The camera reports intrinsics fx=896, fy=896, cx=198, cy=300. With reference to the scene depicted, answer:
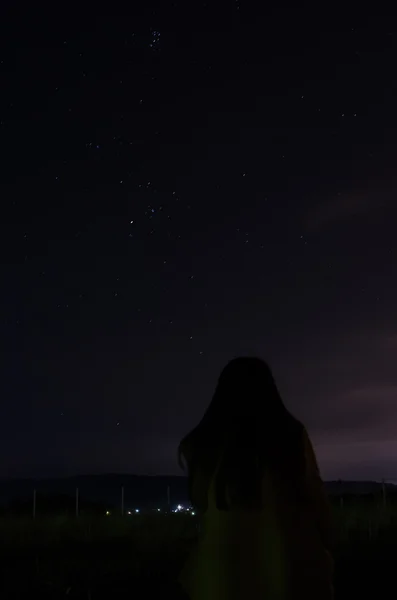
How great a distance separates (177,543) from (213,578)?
33.9 ft

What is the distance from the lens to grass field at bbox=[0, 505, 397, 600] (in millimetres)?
8930

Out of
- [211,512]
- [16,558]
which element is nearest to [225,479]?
[211,512]

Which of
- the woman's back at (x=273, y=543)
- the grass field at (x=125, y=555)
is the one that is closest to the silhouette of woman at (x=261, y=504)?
the woman's back at (x=273, y=543)

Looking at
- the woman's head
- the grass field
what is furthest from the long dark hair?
the grass field

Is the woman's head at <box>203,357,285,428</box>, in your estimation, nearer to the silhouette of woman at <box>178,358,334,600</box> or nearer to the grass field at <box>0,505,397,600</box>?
the silhouette of woman at <box>178,358,334,600</box>

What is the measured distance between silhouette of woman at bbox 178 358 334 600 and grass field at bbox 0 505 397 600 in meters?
4.33

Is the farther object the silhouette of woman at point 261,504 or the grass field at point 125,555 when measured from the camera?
the grass field at point 125,555

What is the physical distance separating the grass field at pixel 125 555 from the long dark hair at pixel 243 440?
4.36 meters

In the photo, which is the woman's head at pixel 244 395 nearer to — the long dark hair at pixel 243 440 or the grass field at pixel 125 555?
the long dark hair at pixel 243 440

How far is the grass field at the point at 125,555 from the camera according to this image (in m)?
8.93

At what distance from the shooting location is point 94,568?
10.1m

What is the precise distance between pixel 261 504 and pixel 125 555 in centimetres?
939

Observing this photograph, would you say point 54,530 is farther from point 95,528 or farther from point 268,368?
point 268,368

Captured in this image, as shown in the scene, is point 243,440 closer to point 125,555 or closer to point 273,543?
point 273,543
